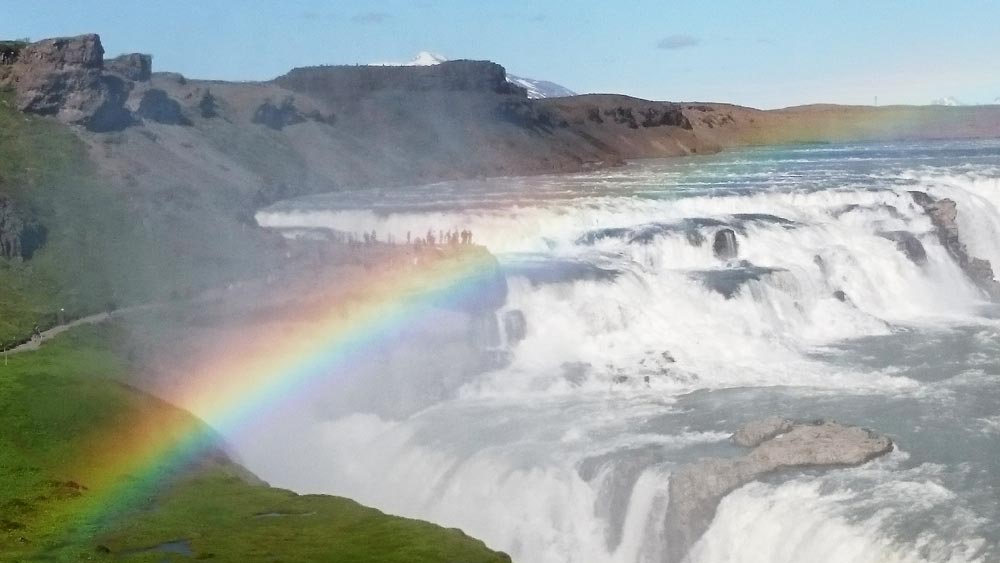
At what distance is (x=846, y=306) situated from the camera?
4316cm

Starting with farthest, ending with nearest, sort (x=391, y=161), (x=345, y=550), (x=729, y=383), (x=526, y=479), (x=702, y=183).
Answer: (x=391, y=161)
(x=702, y=183)
(x=729, y=383)
(x=526, y=479)
(x=345, y=550)

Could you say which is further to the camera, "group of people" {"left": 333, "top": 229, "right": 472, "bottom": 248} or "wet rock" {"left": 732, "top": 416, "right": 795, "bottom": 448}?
"group of people" {"left": 333, "top": 229, "right": 472, "bottom": 248}

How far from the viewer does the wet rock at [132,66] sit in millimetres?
77812

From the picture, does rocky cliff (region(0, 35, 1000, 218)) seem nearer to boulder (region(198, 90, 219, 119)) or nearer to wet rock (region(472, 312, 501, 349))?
boulder (region(198, 90, 219, 119))

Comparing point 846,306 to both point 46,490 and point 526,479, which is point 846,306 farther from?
point 46,490

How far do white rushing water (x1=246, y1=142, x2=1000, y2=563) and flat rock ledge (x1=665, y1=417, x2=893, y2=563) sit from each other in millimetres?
309

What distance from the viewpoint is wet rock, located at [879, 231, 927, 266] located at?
48906 millimetres

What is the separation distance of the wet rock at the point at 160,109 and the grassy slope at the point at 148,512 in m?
47.6

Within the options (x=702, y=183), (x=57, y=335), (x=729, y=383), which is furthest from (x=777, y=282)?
(x=702, y=183)

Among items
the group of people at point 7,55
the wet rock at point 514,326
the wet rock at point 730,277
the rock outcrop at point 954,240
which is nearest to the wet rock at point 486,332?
the wet rock at point 514,326

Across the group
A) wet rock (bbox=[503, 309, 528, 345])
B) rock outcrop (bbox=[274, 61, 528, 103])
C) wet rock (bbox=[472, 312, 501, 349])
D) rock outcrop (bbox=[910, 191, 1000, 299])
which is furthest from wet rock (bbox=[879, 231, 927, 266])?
rock outcrop (bbox=[274, 61, 528, 103])

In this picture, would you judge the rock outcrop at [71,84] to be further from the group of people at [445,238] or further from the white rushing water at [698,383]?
the group of people at [445,238]

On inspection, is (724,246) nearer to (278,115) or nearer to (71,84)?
(71,84)

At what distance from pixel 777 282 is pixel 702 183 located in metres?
34.8
